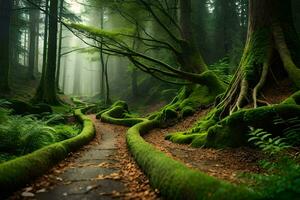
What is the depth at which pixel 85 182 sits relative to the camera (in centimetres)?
575

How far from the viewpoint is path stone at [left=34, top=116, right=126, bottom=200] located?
196 inches

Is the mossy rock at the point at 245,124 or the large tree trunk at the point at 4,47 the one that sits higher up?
the large tree trunk at the point at 4,47

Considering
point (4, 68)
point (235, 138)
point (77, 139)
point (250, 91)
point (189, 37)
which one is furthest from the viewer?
point (4, 68)

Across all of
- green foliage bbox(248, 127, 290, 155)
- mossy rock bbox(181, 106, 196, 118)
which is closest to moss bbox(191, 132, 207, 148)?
green foliage bbox(248, 127, 290, 155)

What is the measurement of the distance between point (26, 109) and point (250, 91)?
1050 cm

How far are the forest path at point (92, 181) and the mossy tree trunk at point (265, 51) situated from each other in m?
4.45

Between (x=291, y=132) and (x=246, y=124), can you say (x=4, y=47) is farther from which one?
(x=291, y=132)

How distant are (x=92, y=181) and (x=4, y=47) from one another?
53.8 ft

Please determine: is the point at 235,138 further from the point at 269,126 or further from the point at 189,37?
the point at 189,37

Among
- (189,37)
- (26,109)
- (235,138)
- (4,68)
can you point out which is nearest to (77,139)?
(235,138)

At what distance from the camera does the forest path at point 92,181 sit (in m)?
4.96

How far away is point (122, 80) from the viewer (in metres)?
51.9

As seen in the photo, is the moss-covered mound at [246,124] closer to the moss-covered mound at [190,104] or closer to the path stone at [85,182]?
the path stone at [85,182]

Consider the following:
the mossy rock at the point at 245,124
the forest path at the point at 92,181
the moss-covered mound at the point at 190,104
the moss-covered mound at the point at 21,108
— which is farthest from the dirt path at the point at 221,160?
the moss-covered mound at the point at 21,108
